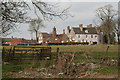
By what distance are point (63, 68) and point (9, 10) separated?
20.9 ft

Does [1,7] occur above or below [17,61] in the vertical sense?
above

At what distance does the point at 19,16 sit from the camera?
1440 centimetres

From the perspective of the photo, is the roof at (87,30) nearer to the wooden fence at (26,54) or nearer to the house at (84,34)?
the house at (84,34)

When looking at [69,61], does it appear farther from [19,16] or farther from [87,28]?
[87,28]

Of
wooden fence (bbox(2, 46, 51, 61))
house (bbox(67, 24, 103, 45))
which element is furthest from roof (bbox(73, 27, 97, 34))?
wooden fence (bbox(2, 46, 51, 61))

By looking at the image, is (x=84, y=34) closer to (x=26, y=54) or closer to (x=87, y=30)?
(x=87, y=30)

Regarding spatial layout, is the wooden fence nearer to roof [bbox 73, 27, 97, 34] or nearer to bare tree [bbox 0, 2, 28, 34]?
bare tree [bbox 0, 2, 28, 34]

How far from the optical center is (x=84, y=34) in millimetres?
89562

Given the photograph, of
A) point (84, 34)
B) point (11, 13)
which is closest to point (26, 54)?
point (11, 13)

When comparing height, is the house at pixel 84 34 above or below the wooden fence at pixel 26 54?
above

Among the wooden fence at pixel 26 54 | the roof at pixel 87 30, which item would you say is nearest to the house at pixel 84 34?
the roof at pixel 87 30


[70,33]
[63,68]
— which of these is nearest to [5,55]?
[63,68]

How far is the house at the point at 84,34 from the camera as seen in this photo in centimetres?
8788

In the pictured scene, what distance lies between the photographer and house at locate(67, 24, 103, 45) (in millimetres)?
87875
